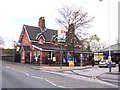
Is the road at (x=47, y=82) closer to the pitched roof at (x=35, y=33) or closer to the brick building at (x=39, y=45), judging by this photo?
the brick building at (x=39, y=45)

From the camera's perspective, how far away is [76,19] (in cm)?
5450

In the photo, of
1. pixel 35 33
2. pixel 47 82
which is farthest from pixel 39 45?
pixel 47 82

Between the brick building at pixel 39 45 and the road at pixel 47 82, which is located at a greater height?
the brick building at pixel 39 45

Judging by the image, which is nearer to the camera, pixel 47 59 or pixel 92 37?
pixel 47 59

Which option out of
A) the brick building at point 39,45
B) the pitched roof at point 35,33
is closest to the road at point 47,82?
the brick building at point 39,45

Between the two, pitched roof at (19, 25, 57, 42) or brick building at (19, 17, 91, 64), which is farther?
pitched roof at (19, 25, 57, 42)

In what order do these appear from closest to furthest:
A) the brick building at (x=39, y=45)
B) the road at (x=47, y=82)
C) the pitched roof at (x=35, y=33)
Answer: the road at (x=47, y=82) → the brick building at (x=39, y=45) → the pitched roof at (x=35, y=33)

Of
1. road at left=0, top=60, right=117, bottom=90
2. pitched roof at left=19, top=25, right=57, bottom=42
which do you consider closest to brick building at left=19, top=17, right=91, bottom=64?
pitched roof at left=19, top=25, right=57, bottom=42

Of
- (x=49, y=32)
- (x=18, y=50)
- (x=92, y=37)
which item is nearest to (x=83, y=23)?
(x=92, y=37)

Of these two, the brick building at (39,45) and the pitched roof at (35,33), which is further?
the pitched roof at (35,33)

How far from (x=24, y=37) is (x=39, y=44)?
20.2 feet

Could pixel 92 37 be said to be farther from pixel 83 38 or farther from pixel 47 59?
pixel 47 59

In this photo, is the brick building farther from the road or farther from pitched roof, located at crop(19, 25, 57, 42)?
the road

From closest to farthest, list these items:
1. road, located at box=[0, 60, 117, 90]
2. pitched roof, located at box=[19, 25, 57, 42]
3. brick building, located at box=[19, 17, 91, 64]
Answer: road, located at box=[0, 60, 117, 90] < brick building, located at box=[19, 17, 91, 64] < pitched roof, located at box=[19, 25, 57, 42]
